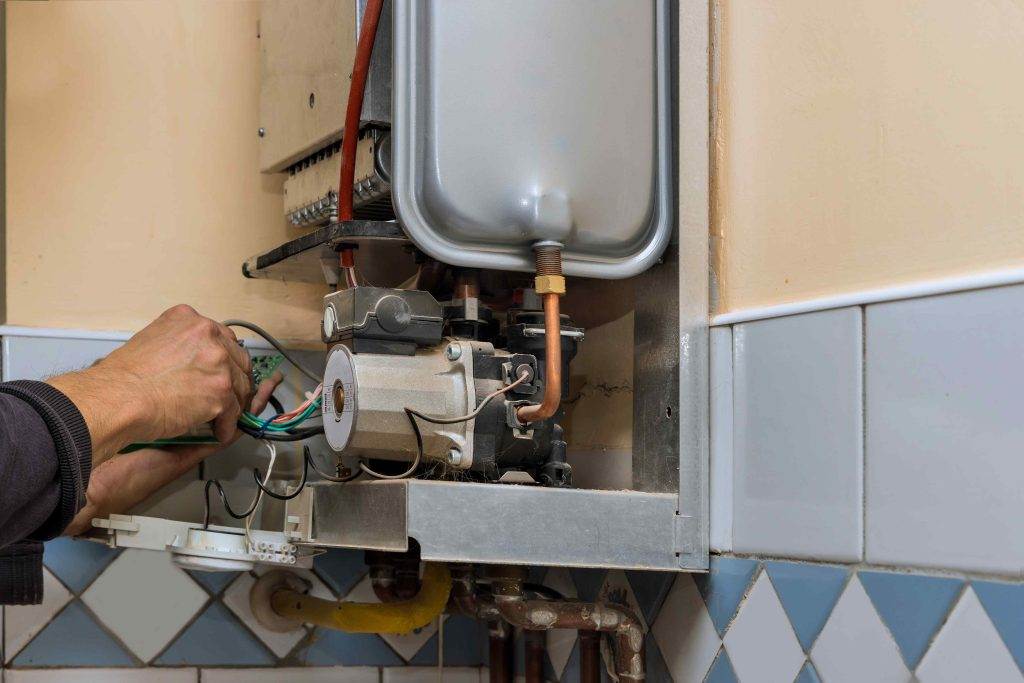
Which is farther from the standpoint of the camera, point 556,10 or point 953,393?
point 556,10

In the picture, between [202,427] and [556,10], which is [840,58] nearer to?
[556,10]

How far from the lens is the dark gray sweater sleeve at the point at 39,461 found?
2.67ft

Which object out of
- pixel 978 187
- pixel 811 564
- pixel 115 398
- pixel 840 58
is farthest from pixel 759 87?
pixel 115 398

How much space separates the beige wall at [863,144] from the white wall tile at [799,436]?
4cm

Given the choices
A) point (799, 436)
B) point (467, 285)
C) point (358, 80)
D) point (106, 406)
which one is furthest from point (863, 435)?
point (106, 406)

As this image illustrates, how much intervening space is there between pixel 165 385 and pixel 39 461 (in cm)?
26

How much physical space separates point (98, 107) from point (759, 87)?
0.82 metres

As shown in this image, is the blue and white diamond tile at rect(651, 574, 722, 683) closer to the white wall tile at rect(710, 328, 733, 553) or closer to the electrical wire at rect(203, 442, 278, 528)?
the white wall tile at rect(710, 328, 733, 553)

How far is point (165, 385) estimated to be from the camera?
1084mm

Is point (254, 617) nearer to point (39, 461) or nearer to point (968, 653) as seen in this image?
point (39, 461)

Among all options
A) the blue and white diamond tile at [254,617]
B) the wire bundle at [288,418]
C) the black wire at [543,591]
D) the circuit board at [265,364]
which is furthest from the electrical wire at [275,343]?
the black wire at [543,591]

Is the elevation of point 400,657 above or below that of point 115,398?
below

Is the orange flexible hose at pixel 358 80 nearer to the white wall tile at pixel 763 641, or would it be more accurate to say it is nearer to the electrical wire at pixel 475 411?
the electrical wire at pixel 475 411

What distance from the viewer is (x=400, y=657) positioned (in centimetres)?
145
